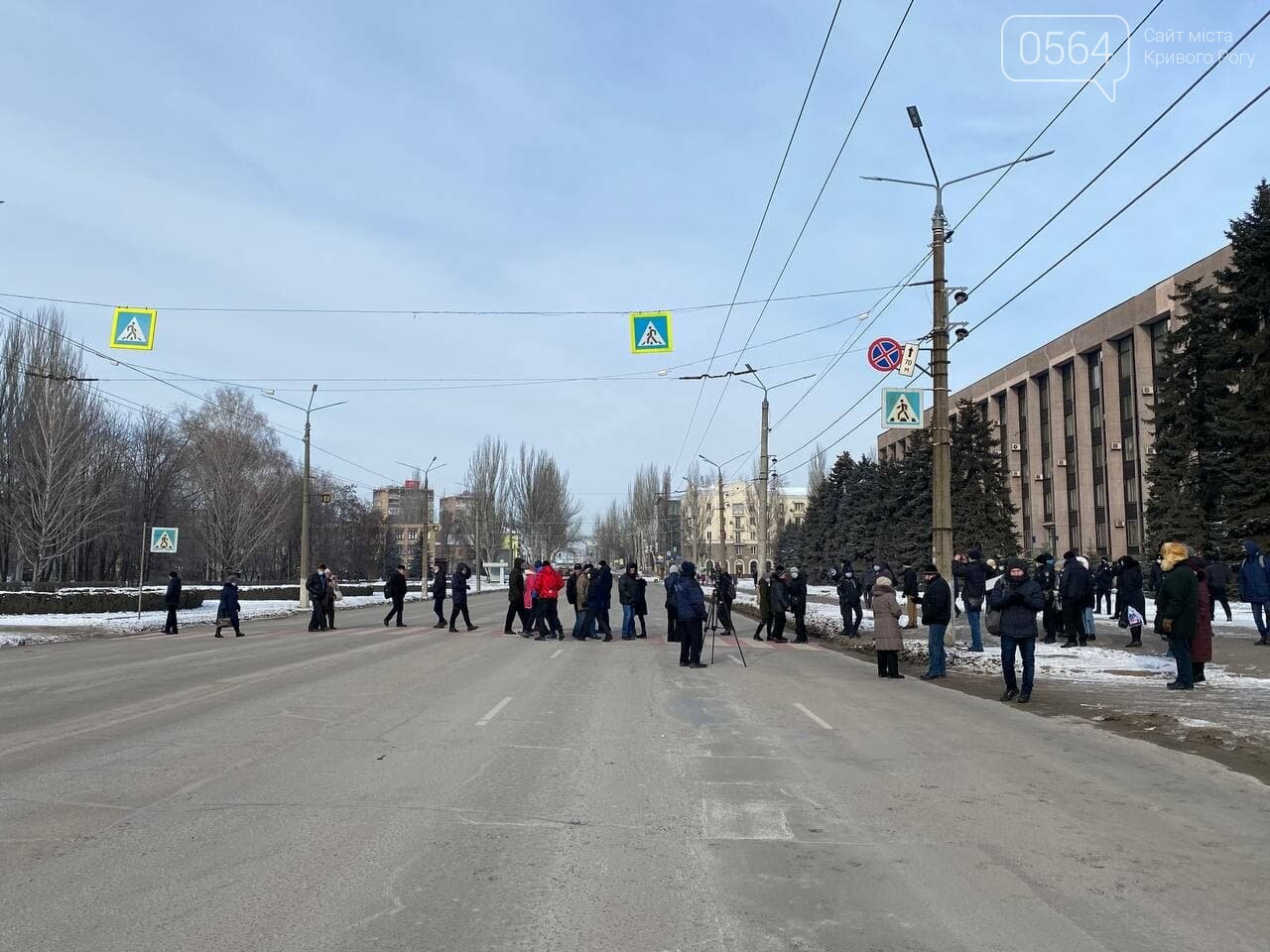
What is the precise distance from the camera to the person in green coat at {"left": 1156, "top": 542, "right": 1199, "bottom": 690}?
13102mm

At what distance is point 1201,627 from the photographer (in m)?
13.9

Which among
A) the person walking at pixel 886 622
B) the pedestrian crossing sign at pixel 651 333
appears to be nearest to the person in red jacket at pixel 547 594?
the pedestrian crossing sign at pixel 651 333

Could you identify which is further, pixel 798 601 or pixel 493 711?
pixel 798 601

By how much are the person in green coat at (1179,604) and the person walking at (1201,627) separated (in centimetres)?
12

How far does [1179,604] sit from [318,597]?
2059 cm

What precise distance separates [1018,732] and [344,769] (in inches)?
271

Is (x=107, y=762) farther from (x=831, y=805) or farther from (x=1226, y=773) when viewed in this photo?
(x=1226, y=773)

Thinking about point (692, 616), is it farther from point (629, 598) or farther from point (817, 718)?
point (629, 598)

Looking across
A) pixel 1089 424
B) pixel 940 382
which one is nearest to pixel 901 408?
pixel 940 382

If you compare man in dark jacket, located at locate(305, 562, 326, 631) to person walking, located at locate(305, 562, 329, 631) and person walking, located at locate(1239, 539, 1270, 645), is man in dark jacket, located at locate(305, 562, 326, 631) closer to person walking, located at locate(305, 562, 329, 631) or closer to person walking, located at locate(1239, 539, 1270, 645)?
person walking, located at locate(305, 562, 329, 631)

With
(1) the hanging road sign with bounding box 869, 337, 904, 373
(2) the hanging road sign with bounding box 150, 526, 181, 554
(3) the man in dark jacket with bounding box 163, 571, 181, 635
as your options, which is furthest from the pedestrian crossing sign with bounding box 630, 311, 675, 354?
(2) the hanging road sign with bounding box 150, 526, 181, 554

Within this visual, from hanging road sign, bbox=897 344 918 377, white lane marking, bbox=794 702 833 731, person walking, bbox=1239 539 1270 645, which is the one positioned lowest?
white lane marking, bbox=794 702 833 731

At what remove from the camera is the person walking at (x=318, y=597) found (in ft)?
87.6

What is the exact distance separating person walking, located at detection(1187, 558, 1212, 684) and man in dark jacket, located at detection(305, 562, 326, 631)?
19.9m
